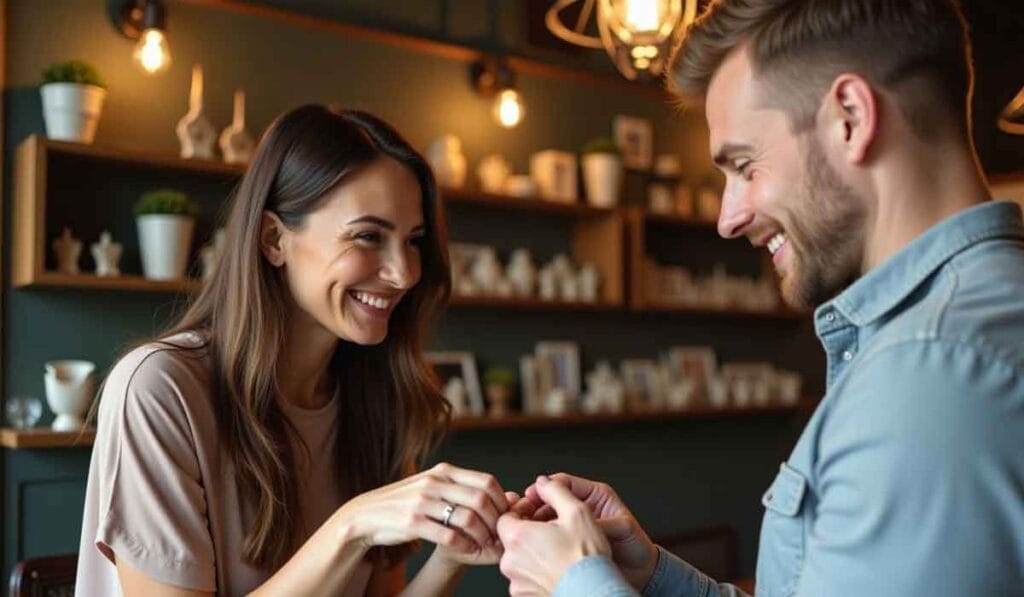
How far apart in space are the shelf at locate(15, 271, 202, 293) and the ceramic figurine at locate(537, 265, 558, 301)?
148 centimetres

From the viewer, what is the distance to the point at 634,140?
4.82 meters

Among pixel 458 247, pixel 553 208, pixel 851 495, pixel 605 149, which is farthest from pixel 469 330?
pixel 851 495

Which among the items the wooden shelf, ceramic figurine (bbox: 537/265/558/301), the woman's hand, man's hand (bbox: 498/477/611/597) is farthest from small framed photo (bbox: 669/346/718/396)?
man's hand (bbox: 498/477/611/597)

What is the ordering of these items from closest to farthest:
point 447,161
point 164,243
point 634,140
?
1. point 164,243
2. point 447,161
3. point 634,140

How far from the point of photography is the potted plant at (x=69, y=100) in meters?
3.13

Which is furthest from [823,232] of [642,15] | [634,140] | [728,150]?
[634,140]

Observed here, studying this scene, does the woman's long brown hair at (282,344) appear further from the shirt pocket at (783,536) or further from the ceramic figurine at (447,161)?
the ceramic figurine at (447,161)

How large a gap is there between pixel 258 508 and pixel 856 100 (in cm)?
122

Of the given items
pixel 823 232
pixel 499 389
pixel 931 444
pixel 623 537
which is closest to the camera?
pixel 931 444

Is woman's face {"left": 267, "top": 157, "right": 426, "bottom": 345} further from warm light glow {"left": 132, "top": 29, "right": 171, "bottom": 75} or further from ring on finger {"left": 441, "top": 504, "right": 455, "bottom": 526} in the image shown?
warm light glow {"left": 132, "top": 29, "right": 171, "bottom": 75}

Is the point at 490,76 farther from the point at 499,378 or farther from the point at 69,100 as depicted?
the point at 69,100

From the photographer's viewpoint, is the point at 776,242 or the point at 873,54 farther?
the point at 776,242

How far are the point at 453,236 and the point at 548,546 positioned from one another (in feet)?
9.76

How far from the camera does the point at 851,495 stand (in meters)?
0.94
